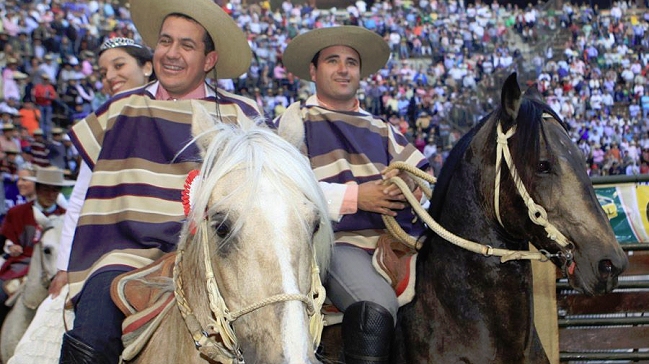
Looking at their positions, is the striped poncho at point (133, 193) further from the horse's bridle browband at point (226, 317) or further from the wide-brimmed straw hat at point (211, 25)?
the horse's bridle browband at point (226, 317)

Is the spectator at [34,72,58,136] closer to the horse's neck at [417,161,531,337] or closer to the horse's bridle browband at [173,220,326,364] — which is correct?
the horse's neck at [417,161,531,337]

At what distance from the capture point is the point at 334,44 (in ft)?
15.2

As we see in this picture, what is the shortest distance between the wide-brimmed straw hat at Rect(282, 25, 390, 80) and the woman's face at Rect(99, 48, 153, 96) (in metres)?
1.16

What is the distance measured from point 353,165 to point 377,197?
417 millimetres

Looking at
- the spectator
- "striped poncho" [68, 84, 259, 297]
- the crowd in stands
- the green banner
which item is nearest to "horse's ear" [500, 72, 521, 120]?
"striped poncho" [68, 84, 259, 297]

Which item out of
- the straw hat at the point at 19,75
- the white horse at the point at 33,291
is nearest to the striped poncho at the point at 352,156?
the white horse at the point at 33,291

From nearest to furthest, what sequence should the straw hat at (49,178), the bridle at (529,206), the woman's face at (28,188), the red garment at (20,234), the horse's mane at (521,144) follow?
the bridle at (529,206) < the horse's mane at (521,144) < the red garment at (20,234) < the straw hat at (49,178) < the woman's face at (28,188)

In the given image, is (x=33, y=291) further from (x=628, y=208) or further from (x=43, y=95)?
(x=43, y=95)

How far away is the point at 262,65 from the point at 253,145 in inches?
853

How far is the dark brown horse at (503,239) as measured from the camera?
332 cm

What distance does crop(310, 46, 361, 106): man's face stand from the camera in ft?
14.7

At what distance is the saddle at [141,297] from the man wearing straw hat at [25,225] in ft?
12.8

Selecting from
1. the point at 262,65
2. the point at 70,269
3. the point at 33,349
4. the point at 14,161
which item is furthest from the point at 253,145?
the point at 262,65

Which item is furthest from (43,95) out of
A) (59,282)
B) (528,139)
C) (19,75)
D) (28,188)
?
(528,139)
